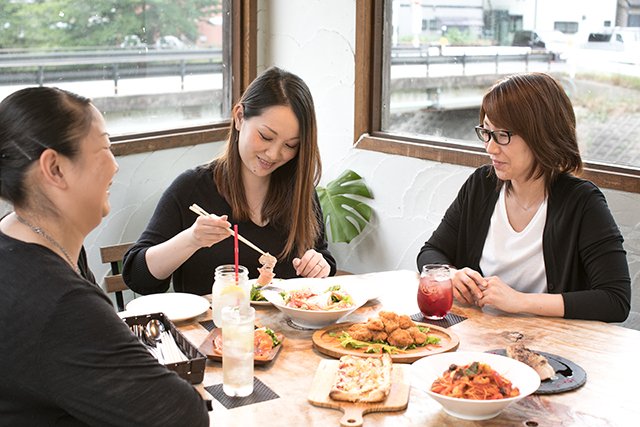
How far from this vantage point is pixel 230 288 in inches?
84.0

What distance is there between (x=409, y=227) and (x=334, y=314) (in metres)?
1.86

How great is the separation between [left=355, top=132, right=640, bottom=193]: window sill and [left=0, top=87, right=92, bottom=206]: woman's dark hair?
2.32 m

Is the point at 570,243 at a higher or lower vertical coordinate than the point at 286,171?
lower

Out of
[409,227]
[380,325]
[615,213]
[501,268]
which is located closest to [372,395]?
[380,325]

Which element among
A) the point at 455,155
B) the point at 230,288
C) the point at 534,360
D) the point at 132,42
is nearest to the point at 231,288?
the point at 230,288

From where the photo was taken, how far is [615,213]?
328 centimetres

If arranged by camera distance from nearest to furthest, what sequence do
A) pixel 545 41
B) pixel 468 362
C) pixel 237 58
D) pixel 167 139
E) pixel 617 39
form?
pixel 468 362 < pixel 617 39 < pixel 545 41 < pixel 167 139 < pixel 237 58

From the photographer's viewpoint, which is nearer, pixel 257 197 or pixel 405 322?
pixel 405 322

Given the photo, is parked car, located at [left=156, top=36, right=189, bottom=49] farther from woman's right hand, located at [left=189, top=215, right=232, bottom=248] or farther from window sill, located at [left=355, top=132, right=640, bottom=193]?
woman's right hand, located at [left=189, top=215, right=232, bottom=248]

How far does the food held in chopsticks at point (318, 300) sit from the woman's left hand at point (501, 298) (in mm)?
388

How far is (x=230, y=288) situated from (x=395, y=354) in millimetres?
437

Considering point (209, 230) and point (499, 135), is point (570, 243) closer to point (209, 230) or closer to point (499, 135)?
point (499, 135)

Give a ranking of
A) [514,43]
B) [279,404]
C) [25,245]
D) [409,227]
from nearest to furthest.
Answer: [25,245] → [279,404] → [514,43] → [409,227]

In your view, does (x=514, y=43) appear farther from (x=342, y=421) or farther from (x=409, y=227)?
(x=342, y=421)
